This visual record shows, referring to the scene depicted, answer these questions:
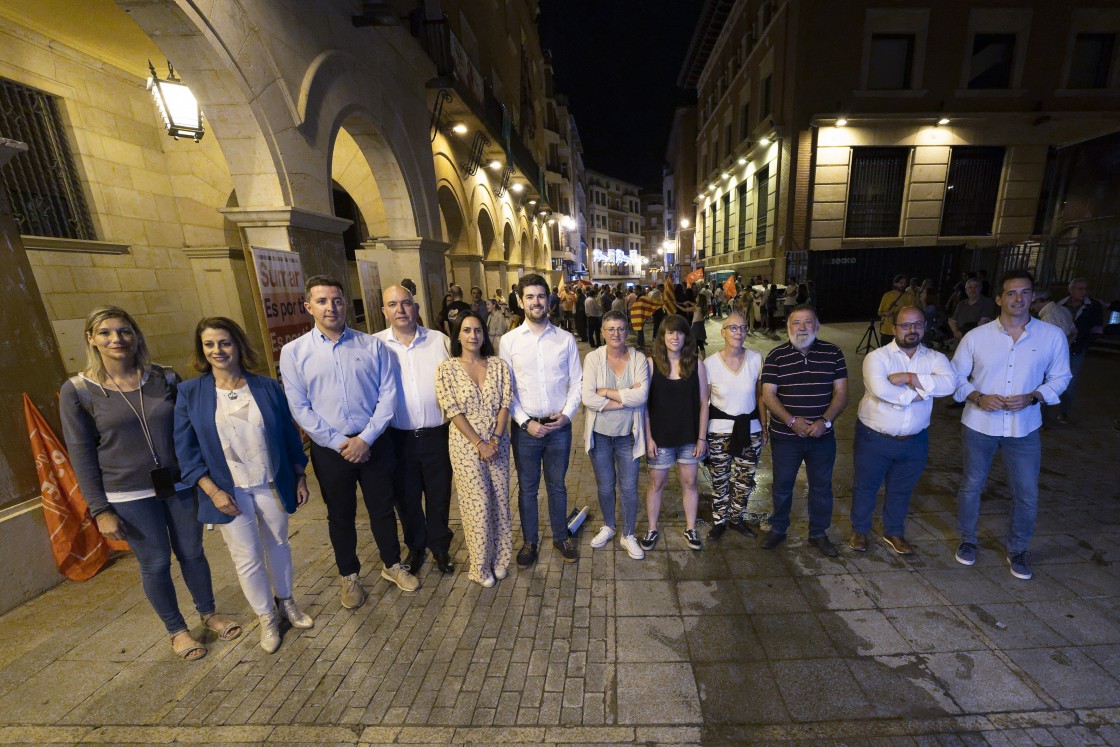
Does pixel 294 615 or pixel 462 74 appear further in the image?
pixel 462 74

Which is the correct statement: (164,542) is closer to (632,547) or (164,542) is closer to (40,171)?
(632,547)

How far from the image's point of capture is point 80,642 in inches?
118

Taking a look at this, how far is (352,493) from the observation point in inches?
126

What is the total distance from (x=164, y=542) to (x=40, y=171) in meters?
7.45

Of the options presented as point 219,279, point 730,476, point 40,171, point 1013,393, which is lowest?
point 730,476

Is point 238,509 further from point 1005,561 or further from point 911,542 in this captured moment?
point 1005,561

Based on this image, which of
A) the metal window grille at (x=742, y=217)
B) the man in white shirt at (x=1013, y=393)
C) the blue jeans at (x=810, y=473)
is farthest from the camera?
the metal window grille at (x=742, y=217)

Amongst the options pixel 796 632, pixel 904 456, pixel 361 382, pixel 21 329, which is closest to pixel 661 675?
pixel 796 632

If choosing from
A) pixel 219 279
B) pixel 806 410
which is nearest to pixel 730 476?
pixel 806 410

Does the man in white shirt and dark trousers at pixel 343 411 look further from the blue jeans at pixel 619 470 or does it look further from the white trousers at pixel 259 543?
the blue jeans at pixel 619 470

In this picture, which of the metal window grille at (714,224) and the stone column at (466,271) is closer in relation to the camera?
the stone column at (466,271)

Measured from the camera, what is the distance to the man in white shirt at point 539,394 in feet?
10.8

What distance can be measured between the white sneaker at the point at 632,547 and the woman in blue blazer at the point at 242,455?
253 cm

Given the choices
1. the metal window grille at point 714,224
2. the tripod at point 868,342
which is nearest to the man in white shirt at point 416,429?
the tripod at point 868,342
